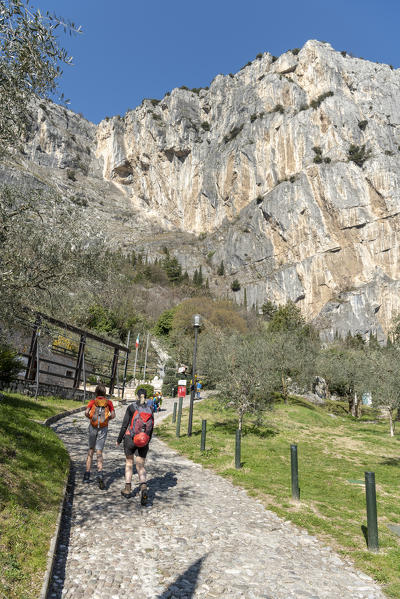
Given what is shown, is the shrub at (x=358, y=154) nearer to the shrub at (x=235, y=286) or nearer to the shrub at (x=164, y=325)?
the shrub at (x=235, y=286)

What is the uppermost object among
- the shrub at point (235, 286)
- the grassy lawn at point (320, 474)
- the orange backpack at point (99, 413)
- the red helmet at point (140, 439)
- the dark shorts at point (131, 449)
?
the shrub at point (235, 286)

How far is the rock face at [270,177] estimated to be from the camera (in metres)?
100

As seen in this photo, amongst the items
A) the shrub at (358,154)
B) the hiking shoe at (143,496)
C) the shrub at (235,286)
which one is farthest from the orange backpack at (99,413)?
the shrub at (358,154)

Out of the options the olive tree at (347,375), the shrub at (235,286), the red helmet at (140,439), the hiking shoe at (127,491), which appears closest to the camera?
the hiking shoe at (127,491)

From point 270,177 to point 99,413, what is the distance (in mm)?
115959

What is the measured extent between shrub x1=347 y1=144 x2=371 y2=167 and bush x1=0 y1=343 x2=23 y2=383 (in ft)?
372

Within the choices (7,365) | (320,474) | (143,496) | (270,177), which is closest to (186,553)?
(143,496)

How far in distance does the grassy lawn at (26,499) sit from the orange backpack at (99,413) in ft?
3.52

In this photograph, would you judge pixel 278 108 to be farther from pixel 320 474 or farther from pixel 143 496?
pixel 143 496

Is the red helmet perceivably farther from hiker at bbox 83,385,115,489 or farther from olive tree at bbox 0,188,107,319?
olive tree at bbox 0,188,107,319

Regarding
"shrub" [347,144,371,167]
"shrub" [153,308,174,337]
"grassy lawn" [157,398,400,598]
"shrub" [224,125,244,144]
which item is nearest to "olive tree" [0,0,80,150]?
"grassy lawn" [157,398,400,598]

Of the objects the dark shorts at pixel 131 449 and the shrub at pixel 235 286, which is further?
the shrub at pixel 235 286

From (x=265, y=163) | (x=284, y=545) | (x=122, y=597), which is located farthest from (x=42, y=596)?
(x=265, y=163)

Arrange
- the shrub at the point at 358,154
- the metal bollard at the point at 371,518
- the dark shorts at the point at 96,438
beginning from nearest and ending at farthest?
the metal bollard at the point at 371,518, the dark shorts at the point at 96,438, the shrub at the point at 358,154
